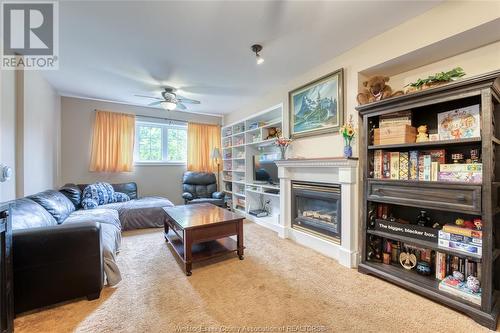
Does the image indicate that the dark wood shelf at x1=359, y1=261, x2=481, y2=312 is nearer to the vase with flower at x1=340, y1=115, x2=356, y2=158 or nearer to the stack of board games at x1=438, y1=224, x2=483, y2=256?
the stack of board games at x1=438, y1=224, x2=483, y2=256

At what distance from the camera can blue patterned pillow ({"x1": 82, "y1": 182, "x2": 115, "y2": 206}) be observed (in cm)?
364

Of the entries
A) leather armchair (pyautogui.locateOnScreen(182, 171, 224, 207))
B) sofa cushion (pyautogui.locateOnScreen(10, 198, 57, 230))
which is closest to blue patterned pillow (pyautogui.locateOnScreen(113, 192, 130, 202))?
leather armchair (pyautogui.locateOnScreen(182, 171, 224, 207))

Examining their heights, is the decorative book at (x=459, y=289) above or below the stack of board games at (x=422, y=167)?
below

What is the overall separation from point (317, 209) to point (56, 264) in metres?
2.87

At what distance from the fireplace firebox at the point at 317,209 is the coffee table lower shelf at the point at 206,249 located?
42.6 inches

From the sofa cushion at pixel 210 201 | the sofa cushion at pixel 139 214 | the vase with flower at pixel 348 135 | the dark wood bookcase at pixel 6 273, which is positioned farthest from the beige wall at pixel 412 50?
the dark wood bookcase at pixel 6 273

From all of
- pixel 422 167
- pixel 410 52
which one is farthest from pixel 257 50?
pixel 422 167

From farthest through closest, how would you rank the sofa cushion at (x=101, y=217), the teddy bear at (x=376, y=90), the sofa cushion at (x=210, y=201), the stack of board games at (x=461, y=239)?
the sofa cushion at (x=210, y=201), the sofa cushion at (x=101, y=217), the teddy bear at (x=376, y=90), the stack of board games at (x=461, y=239)

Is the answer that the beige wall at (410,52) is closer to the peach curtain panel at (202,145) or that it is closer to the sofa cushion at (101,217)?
the sofa cushion at (101,217)

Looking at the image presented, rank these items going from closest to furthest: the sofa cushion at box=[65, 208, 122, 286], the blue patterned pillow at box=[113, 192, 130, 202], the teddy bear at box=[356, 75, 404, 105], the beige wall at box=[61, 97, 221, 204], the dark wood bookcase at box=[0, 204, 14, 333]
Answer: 1. the dark wood bookcase at box=[0, 204, 14, 333]
2. the sofa cushion at box=[65, 208, 122, 286]
3. the teddy bear at box=[356, 75, 404, 105]
4. the blue patterned pillow at box=[113, 192, 130, 202]
5. the beige wall at box=[61, 97, 221, 204]

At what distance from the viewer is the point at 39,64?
2.87 meters

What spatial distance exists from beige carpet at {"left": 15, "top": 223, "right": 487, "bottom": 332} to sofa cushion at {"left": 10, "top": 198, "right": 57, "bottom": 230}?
2.39ft

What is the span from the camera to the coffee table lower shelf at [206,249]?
2388 mm

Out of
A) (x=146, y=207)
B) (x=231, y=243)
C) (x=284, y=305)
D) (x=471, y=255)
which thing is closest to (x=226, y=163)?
(x=146, y=207)
